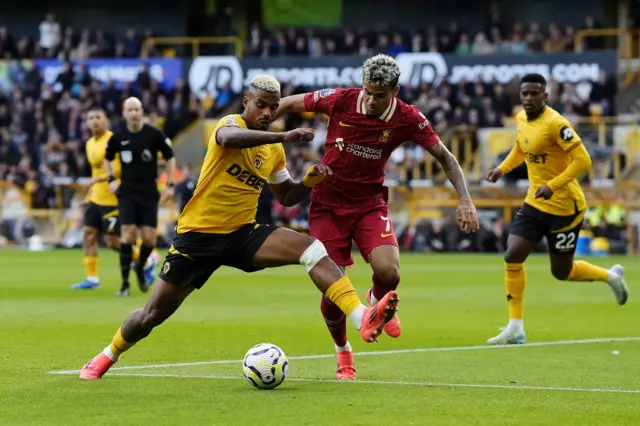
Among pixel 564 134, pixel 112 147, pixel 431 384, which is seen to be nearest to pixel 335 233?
pixel 431 384

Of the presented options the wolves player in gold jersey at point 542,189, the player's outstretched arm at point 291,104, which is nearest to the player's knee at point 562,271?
the wolves player in gold jersey at point 542,189

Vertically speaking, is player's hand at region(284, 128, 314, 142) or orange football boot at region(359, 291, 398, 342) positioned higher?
player's hand at region(284, 128, 314, 142)

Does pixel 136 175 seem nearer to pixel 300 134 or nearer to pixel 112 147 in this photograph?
pixel 112 147

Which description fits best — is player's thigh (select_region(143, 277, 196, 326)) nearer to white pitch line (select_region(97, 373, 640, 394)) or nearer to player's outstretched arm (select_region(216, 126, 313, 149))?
white pitch line (select_region(97, 373, 640, 394))

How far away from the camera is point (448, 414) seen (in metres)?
7.53

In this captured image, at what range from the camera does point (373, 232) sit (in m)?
9.72

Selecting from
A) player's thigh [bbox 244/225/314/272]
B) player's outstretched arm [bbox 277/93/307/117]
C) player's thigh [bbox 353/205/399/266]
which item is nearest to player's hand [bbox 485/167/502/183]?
player's thigh [bbox 353/205/399/266]

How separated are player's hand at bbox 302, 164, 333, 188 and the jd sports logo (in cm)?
3224

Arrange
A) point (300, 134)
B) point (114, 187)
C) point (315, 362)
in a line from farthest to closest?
point (114, 187) < point (315, 362) < point (300, 134)

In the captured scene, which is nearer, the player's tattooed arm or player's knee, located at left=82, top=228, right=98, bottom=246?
the player's tattooed arm

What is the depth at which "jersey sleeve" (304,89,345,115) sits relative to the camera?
31.8 ft

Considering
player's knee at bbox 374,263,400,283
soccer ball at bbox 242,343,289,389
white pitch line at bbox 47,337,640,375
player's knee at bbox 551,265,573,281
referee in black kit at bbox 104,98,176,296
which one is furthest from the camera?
referee in black kit at bbox 104,98,176,296

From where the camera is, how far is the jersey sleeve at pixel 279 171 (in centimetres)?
905

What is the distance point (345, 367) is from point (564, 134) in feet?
13.6
